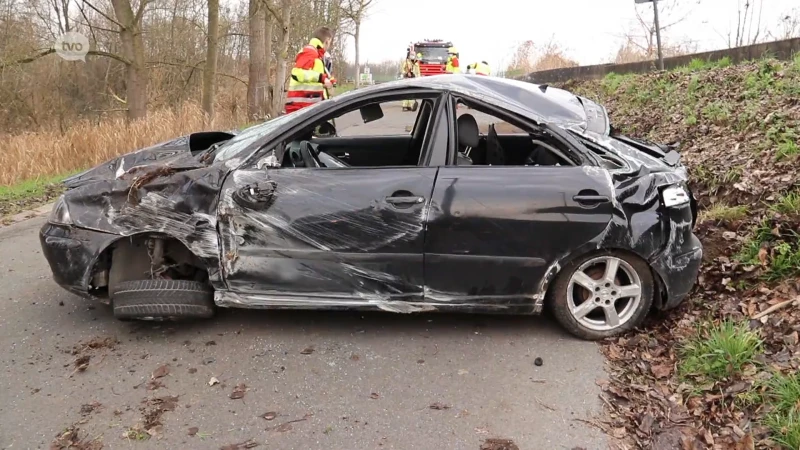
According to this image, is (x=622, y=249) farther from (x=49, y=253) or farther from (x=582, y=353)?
→ (x=49, y=253)

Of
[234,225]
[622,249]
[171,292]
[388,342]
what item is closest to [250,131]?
[234,225]

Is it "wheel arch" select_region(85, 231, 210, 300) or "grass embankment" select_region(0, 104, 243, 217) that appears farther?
"grass embankment" select_region(0, 104, 243, 217)

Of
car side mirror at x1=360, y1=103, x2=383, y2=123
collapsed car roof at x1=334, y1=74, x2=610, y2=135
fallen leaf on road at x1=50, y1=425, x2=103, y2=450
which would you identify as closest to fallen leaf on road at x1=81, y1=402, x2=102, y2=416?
fallen leaf on road at x1=50, y1=425, x2=103, y2=450

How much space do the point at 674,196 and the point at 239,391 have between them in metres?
2.71

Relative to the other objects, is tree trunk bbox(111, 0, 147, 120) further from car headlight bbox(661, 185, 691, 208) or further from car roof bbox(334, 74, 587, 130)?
car headlight bbox(661, 185, 691, 208)

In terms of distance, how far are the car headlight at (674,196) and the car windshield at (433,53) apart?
20416 mm

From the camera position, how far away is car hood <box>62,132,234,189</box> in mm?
3529

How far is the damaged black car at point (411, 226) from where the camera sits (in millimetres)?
3295

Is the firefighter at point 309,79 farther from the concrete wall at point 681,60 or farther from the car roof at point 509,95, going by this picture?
A: the concrete wall at point 681,60

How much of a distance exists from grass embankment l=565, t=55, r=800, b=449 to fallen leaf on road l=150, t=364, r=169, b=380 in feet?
7.81

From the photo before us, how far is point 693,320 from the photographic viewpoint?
3.52 m

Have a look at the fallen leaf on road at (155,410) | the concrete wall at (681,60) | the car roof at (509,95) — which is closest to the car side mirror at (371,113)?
the car roof at (509,95)

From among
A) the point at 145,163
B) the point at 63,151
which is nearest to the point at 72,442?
the point at 145,163

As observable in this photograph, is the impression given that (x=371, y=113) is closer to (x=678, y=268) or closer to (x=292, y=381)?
(x=292, y=381)
